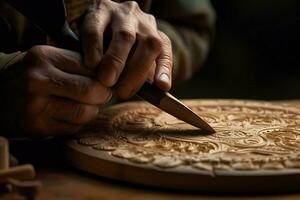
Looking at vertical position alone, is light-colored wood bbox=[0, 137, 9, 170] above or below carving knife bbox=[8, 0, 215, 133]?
below

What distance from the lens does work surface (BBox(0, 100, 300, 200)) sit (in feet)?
2.65

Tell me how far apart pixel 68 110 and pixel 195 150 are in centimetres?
24

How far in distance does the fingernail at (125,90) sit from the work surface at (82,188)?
6.2 inches

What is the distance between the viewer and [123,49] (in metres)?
0.96

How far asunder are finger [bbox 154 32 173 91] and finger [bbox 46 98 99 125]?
136 millimetres

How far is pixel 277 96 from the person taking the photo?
2318 mm

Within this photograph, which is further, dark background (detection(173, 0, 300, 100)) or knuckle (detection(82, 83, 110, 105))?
dark background (detection(173, 0, 300, 100))

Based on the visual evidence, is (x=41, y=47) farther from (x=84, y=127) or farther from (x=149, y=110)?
(x=149, y=110)

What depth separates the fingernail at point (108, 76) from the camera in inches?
37.0

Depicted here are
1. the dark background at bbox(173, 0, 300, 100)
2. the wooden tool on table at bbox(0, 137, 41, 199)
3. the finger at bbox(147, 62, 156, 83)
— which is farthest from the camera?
the dark background at bbox(173, 0, 300, 100)

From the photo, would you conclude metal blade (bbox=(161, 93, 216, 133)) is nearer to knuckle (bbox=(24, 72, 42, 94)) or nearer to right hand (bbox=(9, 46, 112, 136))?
right hand (bbox=(9, 46, 112, 136))

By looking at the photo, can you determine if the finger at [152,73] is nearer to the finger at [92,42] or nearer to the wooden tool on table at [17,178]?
the finger at [92,42]

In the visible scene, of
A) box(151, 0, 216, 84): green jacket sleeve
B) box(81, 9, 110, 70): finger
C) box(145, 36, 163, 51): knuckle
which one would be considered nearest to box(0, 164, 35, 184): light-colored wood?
box(81, 9, 110, 70): finger

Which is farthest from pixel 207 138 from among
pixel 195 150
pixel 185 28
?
pixel 185 28
